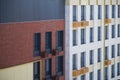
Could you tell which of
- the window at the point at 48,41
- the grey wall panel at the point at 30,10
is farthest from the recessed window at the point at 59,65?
the grey wall panel at the point at 30,10

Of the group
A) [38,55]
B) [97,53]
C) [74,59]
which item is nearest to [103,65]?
[97,53]

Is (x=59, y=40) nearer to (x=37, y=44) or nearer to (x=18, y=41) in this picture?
(x=37, y=44)

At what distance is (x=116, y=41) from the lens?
126 ft

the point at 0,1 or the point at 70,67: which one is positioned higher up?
the point at 0,1

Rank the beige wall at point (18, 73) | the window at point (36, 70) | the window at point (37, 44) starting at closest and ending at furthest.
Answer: the beige wall at point (18, 73) < the window at point (37, 44) < the window at point (36, 70)

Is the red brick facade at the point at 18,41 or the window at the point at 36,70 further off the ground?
the red brick facade at the point at 18,41

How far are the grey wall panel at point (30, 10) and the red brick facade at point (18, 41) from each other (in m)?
0.48

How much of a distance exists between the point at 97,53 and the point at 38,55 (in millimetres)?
9422

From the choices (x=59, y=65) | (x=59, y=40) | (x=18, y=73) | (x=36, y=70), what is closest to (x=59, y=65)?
(x=59, y=65)

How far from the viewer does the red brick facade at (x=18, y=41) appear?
25.0 m

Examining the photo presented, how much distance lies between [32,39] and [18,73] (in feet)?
10.3

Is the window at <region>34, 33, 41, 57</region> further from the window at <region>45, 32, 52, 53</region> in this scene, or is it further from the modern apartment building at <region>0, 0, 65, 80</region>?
the window at <region>45, 32, 52, 53</region>

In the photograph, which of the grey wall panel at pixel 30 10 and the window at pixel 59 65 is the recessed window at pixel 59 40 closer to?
the window at pixel 59 65

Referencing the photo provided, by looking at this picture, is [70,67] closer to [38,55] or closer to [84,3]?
[38,55]
